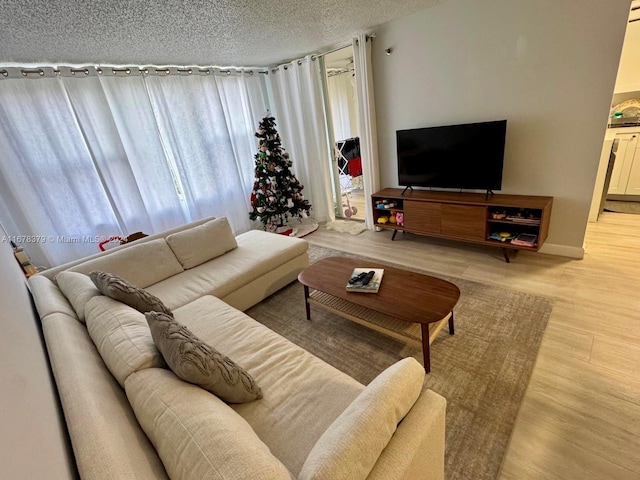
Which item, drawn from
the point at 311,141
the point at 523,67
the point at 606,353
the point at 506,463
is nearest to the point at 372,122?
the point at 311,141

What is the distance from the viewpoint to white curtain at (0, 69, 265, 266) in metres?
2.77

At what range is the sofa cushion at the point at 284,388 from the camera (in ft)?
3.51

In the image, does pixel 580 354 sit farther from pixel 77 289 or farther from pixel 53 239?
pixel 53 239

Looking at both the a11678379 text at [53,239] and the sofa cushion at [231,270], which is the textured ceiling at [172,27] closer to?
the a11678379 text at [53,239]

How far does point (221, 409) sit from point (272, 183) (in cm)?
371

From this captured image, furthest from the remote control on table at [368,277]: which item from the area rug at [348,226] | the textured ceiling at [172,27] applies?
the textured ceiling at [172,27]

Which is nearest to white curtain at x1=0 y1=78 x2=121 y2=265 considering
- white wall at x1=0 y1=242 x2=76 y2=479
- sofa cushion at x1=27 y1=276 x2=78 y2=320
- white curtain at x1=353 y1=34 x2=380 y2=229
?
sofa cushion at x1=27 y1=276 x2=78 y2=320

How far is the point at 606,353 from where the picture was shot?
1.75 metres

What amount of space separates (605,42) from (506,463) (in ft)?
9.64

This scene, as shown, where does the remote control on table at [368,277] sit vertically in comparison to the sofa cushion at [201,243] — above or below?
below

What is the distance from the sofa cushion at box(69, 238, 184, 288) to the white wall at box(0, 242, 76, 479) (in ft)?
4.12

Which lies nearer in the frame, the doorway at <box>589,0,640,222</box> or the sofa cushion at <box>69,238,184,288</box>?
the sofa cushion at <box>69,238,184,288</box>

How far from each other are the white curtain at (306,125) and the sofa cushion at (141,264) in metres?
2.57

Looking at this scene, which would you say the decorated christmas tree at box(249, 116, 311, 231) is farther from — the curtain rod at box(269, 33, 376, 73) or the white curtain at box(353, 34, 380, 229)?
the white curtain at box(353, 34, 380, 229)
